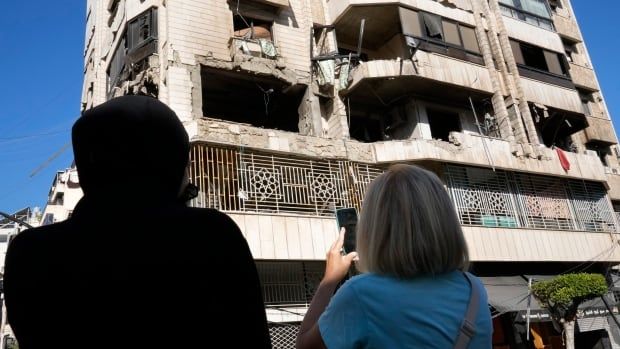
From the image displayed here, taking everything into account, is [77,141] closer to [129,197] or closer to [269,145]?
[129,197]

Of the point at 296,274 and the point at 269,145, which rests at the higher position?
the point at 269,145

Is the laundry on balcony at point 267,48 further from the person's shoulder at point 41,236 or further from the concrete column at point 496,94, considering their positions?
the person's shoulder at point 41,236

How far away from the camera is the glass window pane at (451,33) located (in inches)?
636

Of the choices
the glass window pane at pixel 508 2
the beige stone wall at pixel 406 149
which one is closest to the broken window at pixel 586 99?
the glass window pane at pixel 508 2

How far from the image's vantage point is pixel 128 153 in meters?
1.34

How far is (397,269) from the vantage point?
5.55 feet

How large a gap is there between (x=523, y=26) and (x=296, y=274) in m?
14.2

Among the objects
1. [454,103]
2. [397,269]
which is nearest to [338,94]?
[454,103]

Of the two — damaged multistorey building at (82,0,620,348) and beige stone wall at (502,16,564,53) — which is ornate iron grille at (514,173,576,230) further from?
beige stone wall at (502,16,564,53)

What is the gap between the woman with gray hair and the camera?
161 cm

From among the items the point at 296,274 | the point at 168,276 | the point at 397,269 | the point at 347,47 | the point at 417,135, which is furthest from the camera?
the point at 347,47

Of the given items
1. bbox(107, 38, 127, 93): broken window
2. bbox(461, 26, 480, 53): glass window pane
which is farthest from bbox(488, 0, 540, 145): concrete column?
bbox(107, 38, 127, 93): broken window

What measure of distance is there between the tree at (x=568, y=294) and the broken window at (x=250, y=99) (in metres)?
8.26

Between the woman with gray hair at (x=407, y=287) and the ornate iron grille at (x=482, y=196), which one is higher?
the ornate iron grille at (x=482, y=196)
